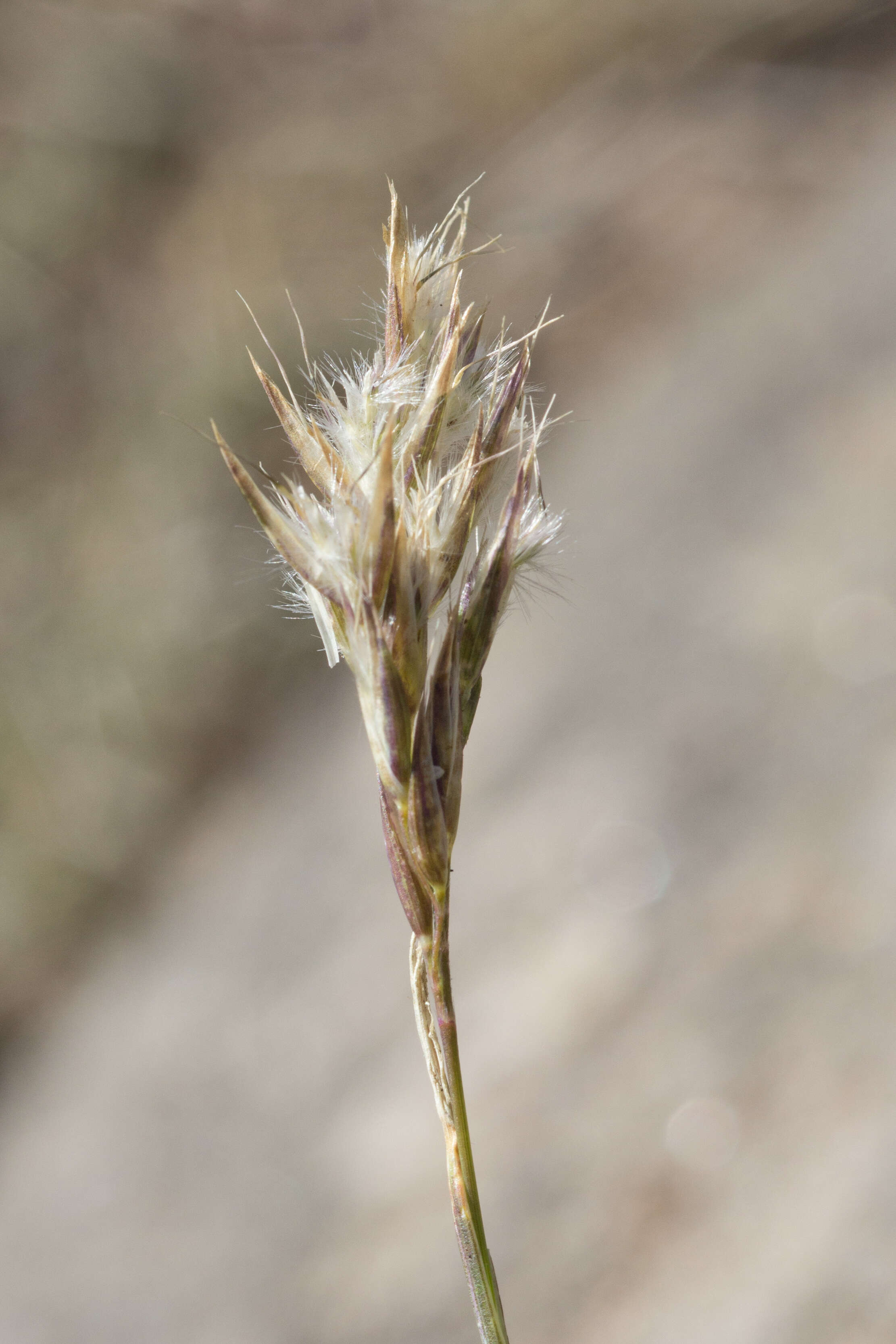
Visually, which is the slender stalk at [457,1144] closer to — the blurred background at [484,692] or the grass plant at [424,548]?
the grass plant at [424,548]

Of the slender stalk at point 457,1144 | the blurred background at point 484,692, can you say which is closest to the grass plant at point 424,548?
the slender stalk at point 457,1144

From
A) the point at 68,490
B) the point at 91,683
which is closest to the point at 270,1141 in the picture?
the point at 91,683

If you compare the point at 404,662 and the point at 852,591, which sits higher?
the point at 852,591

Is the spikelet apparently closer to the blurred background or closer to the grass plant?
the grass plant

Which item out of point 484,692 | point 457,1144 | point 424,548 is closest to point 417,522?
point 424,548

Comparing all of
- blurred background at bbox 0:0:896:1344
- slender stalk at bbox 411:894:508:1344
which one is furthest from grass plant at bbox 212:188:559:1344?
blurred background at bbox 0:0:896:1344

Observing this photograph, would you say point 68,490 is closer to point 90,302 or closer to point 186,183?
point 90,302
